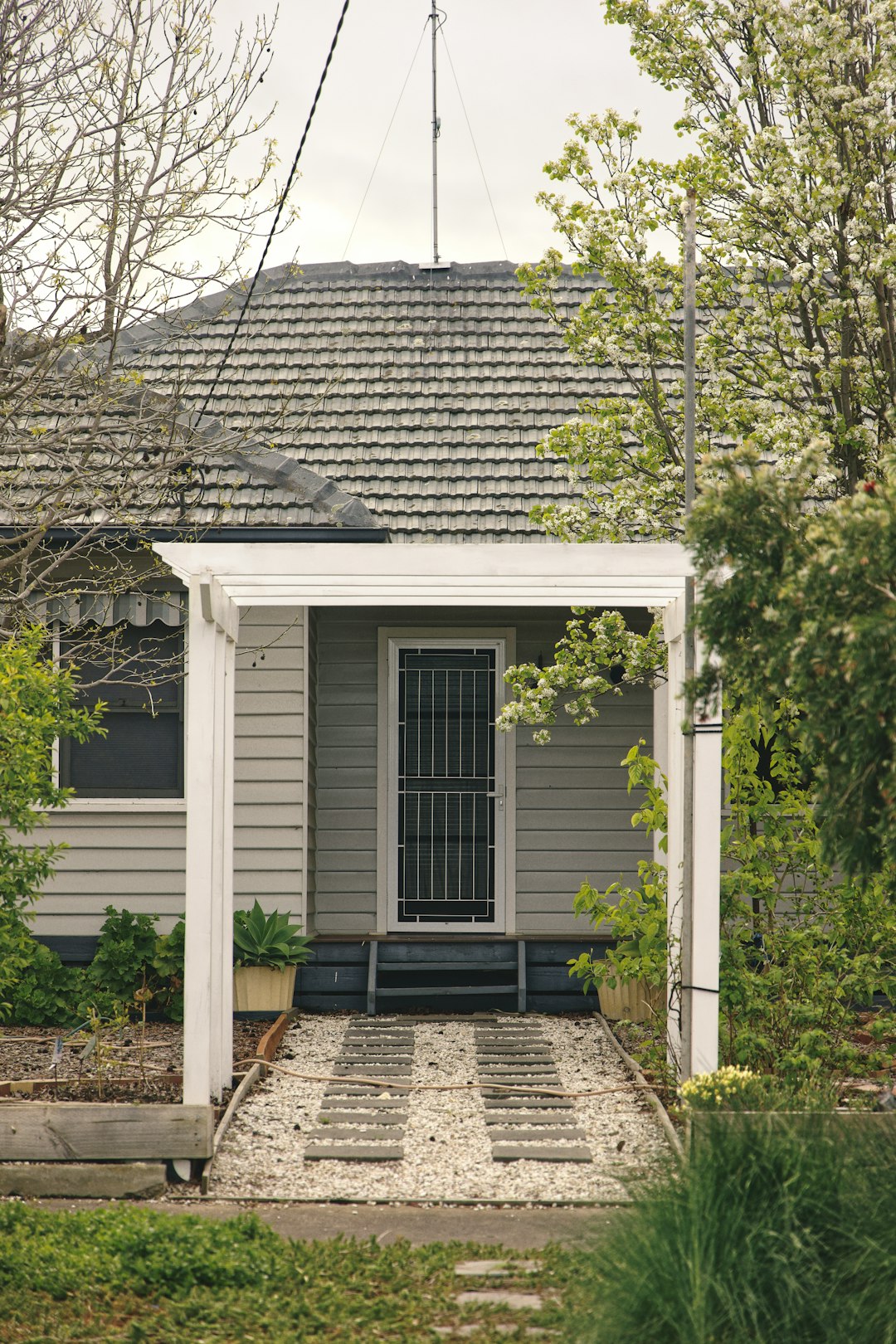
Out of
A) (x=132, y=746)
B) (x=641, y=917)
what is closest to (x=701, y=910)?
(x=641, y=917)

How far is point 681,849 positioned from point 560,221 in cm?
375

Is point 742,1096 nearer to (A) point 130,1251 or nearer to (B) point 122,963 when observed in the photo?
(A) point 130,1251

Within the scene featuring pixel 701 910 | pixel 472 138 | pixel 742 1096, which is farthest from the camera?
pixel 472 138

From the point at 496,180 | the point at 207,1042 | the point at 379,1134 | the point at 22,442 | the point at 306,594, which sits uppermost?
the point at 496,180

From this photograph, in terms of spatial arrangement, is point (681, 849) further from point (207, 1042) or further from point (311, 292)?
point (311, 292)

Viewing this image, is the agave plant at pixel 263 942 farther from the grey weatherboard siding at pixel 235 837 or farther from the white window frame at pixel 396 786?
the white window frame at pixel 396 786

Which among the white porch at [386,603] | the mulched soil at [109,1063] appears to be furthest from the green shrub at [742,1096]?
the mulched soil at [109,1063]

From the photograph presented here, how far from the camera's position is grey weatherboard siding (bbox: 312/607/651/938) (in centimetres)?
927

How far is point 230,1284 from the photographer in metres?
3.98

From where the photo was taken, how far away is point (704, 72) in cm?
727

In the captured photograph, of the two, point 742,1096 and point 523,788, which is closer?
point 742,1096

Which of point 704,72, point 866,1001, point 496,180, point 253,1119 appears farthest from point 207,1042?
point 496,180

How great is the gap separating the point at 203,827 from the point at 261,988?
2999mm

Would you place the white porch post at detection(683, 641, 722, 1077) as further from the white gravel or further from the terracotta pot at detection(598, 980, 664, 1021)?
the terracotta pot at detection(598, 980, 664, 1021)
